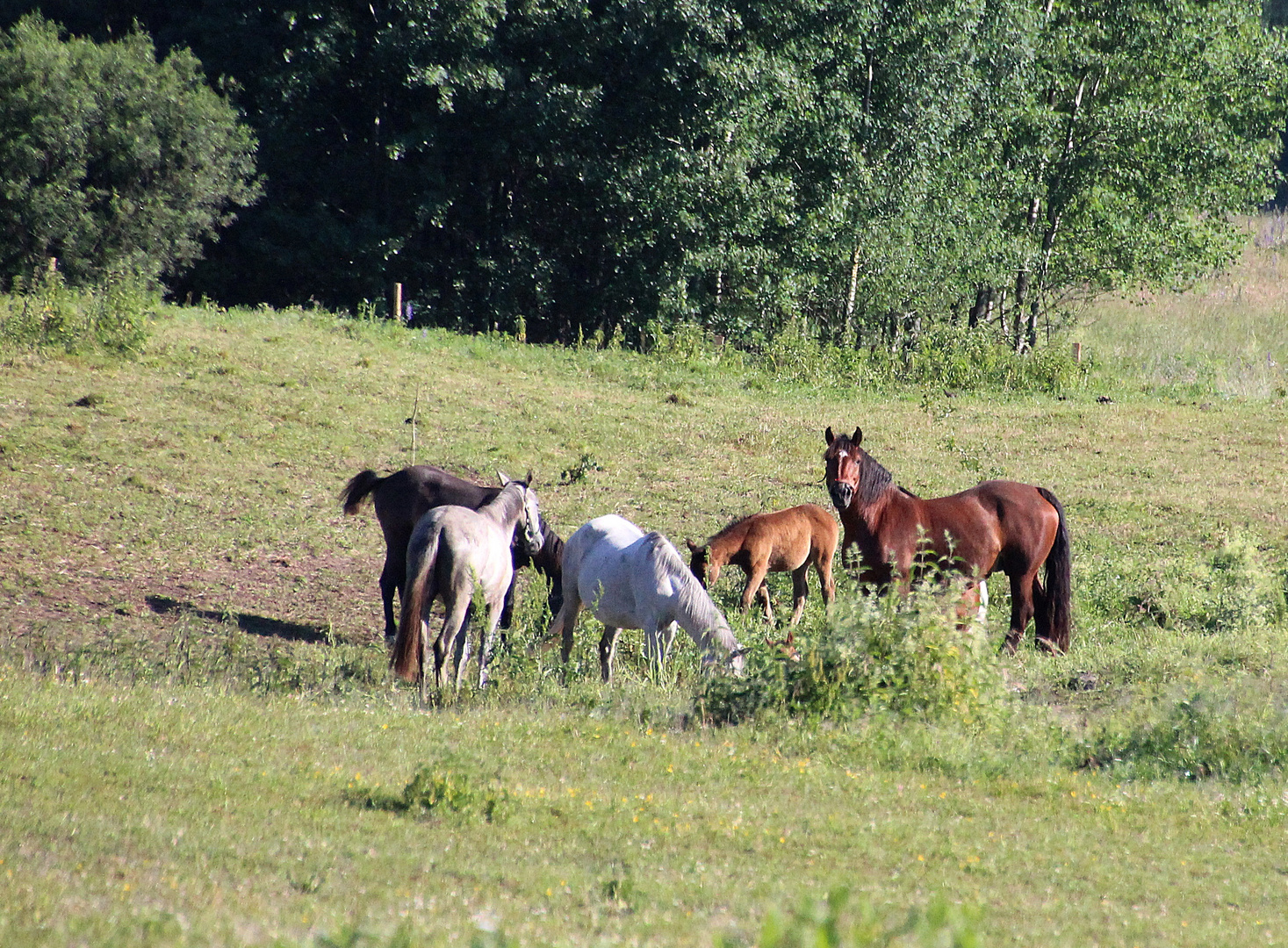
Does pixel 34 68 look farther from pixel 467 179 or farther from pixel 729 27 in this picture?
pixel 729 27

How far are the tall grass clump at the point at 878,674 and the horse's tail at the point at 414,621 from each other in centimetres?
206

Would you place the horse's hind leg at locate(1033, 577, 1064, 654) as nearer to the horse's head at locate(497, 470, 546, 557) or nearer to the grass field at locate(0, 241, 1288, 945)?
the grass field at locate(0, 241, 1288, 945)

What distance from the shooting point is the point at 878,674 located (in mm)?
8133

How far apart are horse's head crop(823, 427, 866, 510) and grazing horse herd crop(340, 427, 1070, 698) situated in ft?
0.04

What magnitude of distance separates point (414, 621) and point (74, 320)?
1216 centimetres

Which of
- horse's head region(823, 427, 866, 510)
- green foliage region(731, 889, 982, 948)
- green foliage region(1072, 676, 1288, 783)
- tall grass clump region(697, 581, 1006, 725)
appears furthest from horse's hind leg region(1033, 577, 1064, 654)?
green foliage region(731, 889, 982, 948)

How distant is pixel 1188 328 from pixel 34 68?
30.7 meters

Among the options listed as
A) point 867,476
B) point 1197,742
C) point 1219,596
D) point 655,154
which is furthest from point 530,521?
point 655,154

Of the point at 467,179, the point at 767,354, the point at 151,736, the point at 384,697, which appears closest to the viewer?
the point at 151,736

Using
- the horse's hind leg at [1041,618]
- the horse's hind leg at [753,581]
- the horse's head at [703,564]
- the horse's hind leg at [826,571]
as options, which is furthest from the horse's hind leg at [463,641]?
the horse's hind leg at [1041,618]

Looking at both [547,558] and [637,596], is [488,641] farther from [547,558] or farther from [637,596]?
[547,558]

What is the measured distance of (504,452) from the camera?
16.6 m

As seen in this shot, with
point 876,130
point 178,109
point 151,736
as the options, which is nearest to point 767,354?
point 876,130

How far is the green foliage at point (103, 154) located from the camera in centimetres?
2497
